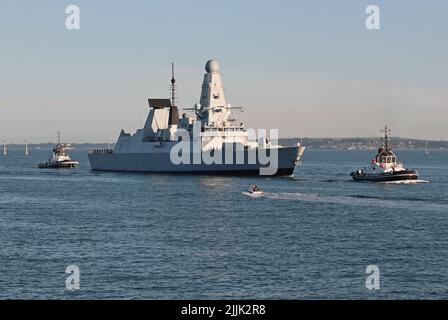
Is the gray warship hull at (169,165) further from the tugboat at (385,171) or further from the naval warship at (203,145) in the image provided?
the tugboat at (385,171)

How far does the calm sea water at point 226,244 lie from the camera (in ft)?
97.8

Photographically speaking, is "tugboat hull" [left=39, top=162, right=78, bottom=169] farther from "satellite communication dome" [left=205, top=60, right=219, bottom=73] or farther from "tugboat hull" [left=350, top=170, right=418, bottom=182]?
"tugboat hull" [left=350, top=170, right=418, bottom=182]

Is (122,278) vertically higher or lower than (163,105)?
lower

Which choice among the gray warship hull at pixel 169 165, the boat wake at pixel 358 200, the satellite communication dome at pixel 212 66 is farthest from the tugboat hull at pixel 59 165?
the boat wake at pixel 358 200

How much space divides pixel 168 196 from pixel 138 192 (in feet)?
24.8

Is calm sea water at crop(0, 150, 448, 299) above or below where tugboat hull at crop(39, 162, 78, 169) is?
above

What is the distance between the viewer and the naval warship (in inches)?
4149

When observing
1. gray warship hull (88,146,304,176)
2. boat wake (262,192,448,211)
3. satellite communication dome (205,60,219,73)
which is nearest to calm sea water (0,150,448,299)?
boat wake (262,192,448,211)

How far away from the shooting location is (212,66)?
120562mm

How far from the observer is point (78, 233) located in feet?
152

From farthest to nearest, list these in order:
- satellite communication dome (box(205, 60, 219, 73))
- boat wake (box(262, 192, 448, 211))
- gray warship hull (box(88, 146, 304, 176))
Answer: satellite communication dome (box(205, 60, 219, 73))
gray warship hull (box(88, 146, 304, 176))
boat wake (box(262, 192, 448, 211))

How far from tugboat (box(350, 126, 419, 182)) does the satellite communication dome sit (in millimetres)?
33871

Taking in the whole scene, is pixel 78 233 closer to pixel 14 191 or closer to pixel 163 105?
pixel 14 191

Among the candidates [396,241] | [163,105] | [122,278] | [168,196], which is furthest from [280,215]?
[163,105]
